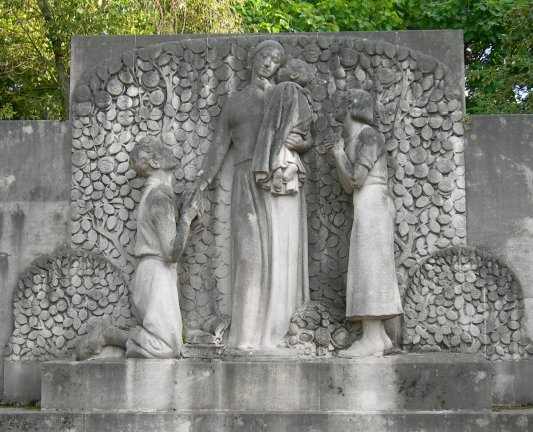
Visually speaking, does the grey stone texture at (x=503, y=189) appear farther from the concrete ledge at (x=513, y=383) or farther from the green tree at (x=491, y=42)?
the green tree at (x=491, y=42)

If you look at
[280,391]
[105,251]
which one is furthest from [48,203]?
[280,391]

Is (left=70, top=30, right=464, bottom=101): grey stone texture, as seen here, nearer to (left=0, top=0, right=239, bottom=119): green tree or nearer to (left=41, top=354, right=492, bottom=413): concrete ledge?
(left=41, top=354, right=492, bottom=413): concrete ledge

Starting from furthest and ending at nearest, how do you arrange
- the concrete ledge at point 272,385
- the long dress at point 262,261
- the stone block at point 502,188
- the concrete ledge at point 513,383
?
the stone block at point 502,188 → the concrete ledge at point 513,383 → the long dress at point 262,261 → the concrete ledge at point 272,385

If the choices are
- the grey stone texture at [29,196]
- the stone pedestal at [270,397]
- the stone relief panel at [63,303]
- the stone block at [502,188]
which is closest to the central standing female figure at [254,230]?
the stone pedestal at [270,397]

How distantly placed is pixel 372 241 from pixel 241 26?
9.70 m

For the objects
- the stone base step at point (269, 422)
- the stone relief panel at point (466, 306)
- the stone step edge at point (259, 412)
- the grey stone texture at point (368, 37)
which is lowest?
the stone base step at point (269, 422)

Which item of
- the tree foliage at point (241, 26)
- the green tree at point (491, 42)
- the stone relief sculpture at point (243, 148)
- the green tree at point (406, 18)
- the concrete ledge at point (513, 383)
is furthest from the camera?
the green tree at point (406, 18)

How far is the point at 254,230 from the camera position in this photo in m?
11.5

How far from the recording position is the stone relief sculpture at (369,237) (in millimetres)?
11062

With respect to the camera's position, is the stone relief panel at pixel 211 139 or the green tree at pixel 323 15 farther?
the green tree at pixel 323 15

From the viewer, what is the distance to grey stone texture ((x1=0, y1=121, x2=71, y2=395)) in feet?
40.4

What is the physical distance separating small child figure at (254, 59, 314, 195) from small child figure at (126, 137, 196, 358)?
3.46ft

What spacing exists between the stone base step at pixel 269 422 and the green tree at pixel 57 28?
9219mm

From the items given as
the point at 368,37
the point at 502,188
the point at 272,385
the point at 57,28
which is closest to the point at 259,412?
the point at 272,385
